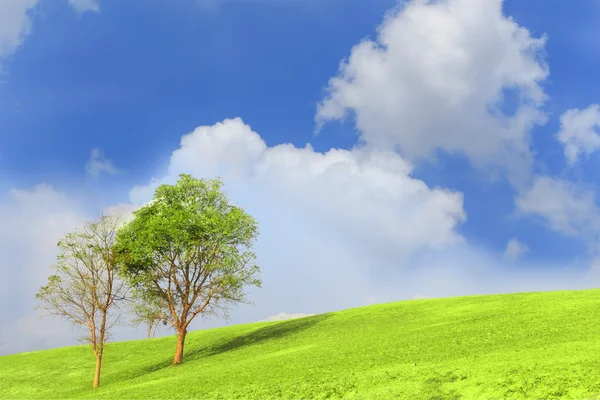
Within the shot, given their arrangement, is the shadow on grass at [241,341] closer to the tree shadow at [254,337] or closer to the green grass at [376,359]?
the tree shadow at [254,337]

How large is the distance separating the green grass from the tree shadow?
9.2 inches

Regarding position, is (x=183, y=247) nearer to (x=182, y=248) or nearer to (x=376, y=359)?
(x=182, y=248)

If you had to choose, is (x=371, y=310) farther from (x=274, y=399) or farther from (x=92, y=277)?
(x=274, y=399)

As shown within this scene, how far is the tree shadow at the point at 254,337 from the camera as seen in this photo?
56094 millimetres

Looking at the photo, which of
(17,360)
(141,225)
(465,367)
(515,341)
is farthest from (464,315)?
(17,360)

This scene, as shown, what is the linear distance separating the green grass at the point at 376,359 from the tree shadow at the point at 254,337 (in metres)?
0.23

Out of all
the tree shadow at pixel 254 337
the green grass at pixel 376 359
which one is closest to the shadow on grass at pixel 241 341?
the tree shadow at pixel 254 337

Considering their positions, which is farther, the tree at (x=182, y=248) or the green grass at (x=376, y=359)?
the tree at (x=182, y=248)

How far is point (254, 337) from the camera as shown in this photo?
60.9m

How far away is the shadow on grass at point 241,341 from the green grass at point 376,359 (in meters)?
0.23

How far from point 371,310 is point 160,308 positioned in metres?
27.6

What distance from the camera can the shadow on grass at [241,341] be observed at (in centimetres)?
5391

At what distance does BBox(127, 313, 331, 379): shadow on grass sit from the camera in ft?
177

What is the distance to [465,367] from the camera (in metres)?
25.1
